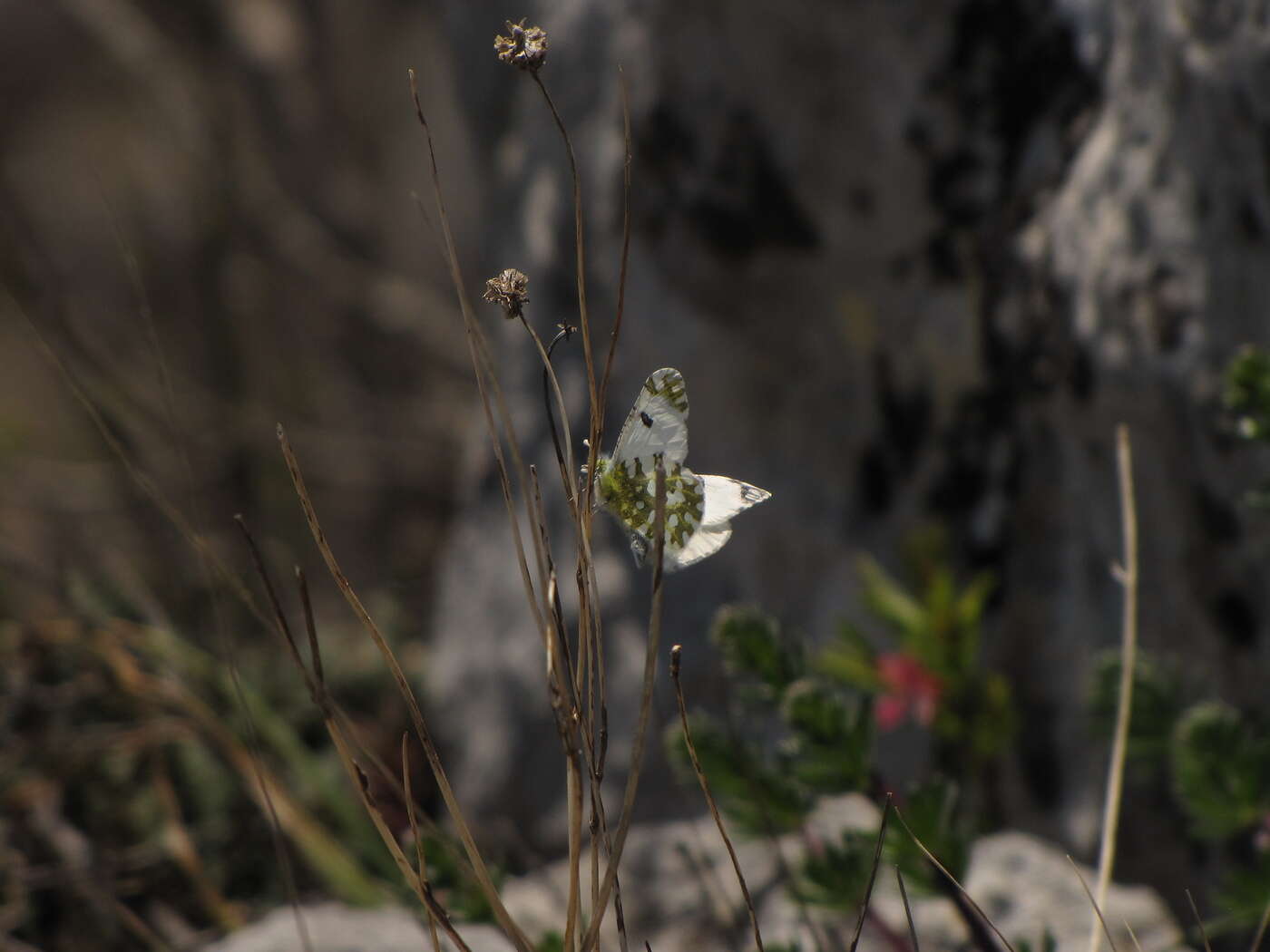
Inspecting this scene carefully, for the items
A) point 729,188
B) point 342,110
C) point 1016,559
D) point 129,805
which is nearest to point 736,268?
point 729,188

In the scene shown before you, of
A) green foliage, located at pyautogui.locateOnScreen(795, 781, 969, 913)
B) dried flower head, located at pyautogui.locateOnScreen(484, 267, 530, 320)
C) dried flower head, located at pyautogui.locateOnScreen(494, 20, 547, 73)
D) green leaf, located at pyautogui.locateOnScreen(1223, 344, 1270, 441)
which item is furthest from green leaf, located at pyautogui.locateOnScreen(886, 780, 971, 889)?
dried flower head, located at pyautogui.locateOnScreen(494, 20, 547, 73)

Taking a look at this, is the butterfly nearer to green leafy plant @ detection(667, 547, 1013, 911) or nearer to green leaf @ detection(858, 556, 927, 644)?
green leafy plant @ detection(667, 547, 1013, 911)

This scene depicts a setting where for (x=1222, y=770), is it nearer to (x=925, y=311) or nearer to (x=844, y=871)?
(x=844, y=871)

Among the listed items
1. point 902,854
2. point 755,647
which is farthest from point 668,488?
point 902,854

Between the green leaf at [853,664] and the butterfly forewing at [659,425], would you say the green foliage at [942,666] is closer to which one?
the green leaf at [853,664]

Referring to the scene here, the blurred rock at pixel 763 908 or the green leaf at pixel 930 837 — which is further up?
the green leaf at pixel 930 837

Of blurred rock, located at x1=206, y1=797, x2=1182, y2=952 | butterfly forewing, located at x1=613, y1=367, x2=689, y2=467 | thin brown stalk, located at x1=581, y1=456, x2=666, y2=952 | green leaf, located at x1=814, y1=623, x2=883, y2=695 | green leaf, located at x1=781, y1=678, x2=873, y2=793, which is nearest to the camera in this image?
thin brown stalk, located at x1=581, y1=456, x2=666, y2=952

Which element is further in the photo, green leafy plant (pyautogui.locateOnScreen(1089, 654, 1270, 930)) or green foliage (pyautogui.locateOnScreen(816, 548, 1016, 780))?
green foliage (pyautogui.locateOnScreen(816, 548, 1016, 780))

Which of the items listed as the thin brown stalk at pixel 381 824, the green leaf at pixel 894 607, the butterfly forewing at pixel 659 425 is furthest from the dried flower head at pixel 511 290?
the green leaf at pixel 894 607
